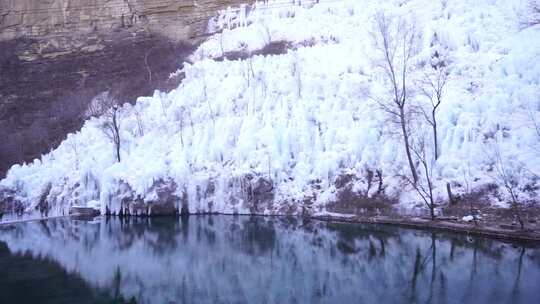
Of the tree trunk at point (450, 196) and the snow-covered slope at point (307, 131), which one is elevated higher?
the snow-covered slope at point (307, 131)

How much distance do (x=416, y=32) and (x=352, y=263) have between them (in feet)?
61.7

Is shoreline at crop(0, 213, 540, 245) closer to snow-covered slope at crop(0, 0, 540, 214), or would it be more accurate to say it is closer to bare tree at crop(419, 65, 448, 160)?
snow-covered slope at crop(0, 0, 540, 214)

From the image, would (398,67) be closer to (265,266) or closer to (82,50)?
(265,266)

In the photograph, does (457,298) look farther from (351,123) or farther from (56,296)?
(351,123)

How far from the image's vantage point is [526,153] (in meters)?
18.7

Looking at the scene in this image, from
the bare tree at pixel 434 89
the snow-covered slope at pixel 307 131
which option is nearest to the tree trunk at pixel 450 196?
the snow-covered slope at pixel 307 131

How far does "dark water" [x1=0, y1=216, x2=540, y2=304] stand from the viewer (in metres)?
12.0

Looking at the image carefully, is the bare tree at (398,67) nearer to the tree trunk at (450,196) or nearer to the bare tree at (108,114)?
the tree trunk at (450,196)

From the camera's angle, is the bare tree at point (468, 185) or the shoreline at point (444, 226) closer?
the shoreline at point (444, 226)

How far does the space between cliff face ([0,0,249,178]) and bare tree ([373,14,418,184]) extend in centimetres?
1501

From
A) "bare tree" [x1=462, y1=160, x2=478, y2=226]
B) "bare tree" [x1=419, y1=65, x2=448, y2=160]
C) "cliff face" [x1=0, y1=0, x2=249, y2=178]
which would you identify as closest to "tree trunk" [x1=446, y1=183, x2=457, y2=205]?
"bare tree" [x1=462, y1=160, x2=478, y2=226]

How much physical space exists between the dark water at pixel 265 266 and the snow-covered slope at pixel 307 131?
2.89 meters

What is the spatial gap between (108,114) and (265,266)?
721 inches

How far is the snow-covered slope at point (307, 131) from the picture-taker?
2059 centimetres
